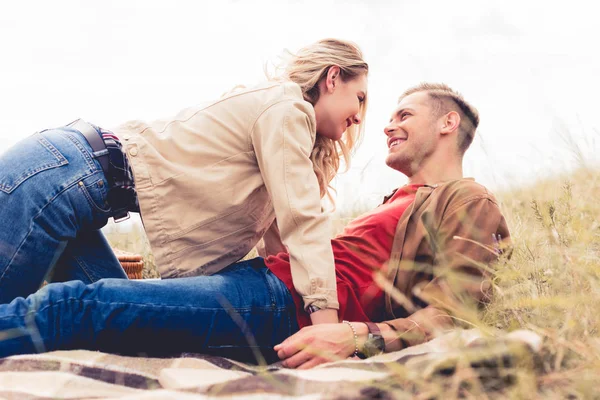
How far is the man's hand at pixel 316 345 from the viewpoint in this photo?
222cm

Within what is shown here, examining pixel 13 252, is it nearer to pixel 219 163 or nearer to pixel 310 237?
pixel 219 163

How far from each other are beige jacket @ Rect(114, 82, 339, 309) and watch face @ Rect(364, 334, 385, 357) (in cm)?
21

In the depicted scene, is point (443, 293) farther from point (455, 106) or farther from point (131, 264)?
point (131, 264)

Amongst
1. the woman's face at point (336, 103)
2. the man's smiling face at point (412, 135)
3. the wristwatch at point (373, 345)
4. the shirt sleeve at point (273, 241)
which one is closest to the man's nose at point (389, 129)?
the man's smiling face at point (412, 135)

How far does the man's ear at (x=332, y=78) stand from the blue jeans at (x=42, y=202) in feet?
3.77

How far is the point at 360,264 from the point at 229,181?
70cm

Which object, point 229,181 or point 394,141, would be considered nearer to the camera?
point 229,181

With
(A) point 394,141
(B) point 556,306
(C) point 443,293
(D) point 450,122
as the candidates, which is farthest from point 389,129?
(B) point 556,306

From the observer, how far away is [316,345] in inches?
88.9

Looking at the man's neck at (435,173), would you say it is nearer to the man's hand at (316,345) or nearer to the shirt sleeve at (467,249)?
the shirt sleeve at (467,249)

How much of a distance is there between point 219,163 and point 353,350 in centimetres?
100

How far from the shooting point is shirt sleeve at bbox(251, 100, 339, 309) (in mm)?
2414

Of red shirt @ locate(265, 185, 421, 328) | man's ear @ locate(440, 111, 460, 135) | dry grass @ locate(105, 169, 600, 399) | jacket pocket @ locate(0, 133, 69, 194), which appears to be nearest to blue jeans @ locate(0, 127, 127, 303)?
jacket pocket @ locate(0, 133, 69, 194)

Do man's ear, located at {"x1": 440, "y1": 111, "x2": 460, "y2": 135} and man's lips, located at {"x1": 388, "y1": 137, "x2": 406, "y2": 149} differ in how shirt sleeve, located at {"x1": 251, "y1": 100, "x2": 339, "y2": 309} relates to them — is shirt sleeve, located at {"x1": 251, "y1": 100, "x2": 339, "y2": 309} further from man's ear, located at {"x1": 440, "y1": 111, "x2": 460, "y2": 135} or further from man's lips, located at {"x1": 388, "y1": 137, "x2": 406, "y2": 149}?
man's ear, located at {"x1": 440, "y1": 111, "x2": 460, "y2": 135}
